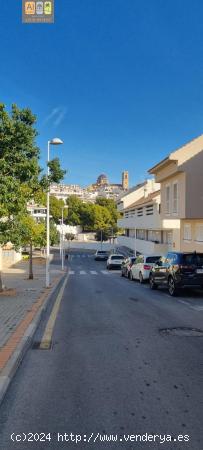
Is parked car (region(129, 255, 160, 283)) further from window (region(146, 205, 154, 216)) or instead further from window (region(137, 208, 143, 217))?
window (region(137, 208, 143, 217))

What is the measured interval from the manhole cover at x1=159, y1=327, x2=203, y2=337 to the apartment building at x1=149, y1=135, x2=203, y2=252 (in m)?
17.2

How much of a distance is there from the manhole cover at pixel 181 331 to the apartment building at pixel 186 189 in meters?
17.2

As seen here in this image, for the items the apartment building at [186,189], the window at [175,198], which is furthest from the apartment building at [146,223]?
the window at [175,198]

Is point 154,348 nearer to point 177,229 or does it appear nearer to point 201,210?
point 201,210

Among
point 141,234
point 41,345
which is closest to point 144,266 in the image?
point 41,345

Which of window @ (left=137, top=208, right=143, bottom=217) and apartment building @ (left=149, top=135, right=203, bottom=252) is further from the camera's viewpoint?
window @ (left=137, top=208, right=143, bottom=217)

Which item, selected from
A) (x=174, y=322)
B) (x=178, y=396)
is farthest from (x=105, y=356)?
(x=174, y=322)

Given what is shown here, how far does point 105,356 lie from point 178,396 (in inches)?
82.2

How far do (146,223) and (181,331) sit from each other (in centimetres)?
4282

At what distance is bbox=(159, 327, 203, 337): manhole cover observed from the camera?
9129mm

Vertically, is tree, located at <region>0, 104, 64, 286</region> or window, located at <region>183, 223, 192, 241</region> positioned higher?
tree, located at <region>0, 104, 64, 286</region>

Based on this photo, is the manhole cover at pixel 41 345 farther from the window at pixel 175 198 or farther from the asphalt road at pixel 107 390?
the window at pixel 175 198

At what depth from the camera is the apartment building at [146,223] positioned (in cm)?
4631

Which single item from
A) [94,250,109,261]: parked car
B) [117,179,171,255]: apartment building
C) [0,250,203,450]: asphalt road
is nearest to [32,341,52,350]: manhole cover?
[0,250,203,450]: asphalt road
